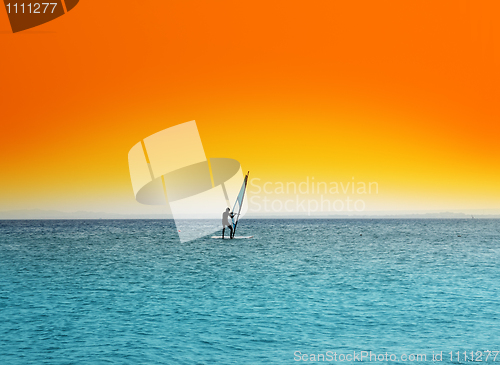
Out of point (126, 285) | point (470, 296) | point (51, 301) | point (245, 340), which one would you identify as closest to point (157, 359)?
point (245, 340)

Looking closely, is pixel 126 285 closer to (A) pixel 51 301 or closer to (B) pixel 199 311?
(A) pixel 51 301

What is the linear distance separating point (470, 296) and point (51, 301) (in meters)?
19.6

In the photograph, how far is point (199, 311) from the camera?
65.9ft

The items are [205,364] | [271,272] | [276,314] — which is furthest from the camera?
[271,272]

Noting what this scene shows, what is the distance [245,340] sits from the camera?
1583 centimetres

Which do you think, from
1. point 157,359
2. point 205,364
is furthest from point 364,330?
point 157,359

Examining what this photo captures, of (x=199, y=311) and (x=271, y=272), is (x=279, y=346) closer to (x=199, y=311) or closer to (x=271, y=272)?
(x=199, y=311)

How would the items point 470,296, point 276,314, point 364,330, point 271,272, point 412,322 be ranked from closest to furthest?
point 364,330
point 412,322
point 276,314
point 470,296
point 271,272

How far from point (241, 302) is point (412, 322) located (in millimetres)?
7445

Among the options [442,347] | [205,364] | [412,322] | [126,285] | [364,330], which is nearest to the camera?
[205,364]

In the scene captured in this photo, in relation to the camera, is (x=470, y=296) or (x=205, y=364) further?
(x=470, y=296)

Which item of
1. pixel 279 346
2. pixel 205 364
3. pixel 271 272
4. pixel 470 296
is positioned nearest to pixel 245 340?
pixel 279 346

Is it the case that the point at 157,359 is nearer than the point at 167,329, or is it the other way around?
the point at 157,359

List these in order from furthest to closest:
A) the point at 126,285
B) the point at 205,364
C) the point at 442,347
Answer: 1. the point at 126,285
2. the point at 442,347
3. the point at 205,364
